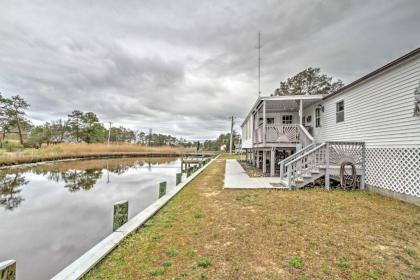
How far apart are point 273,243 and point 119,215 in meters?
2.88

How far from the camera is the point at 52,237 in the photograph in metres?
4.68

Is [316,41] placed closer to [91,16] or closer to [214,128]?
[91,16]

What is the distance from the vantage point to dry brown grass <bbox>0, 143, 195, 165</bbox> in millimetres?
19031

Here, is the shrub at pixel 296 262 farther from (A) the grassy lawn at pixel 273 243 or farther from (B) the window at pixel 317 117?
(B) the window at pixel 317 117

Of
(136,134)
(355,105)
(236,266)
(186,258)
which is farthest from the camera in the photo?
(136,134)

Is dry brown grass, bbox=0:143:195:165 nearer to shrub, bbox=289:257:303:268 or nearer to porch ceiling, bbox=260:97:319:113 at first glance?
porch ceiling, bbox=260:97:319:113

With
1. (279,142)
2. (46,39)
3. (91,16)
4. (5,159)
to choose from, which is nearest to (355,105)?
(279,142)

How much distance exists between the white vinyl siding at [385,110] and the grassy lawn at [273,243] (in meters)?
2.11

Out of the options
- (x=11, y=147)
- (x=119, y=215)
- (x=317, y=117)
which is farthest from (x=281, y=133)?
(x=11, y=147)

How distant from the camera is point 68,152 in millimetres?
25938

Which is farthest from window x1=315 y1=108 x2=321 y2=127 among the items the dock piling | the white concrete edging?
Answer: the dock piling

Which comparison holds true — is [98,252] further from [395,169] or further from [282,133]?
[282,133]

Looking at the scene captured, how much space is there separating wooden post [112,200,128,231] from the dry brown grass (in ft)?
66.6

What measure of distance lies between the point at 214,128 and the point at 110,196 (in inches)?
2745
